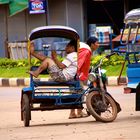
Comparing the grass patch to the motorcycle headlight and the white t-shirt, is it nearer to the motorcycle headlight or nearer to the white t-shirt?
the white t-shirt

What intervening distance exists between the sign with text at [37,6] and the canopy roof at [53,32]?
1528cm

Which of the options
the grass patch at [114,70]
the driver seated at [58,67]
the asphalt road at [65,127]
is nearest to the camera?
the asphalt road at [65,127]

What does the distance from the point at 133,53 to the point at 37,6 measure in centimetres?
1576

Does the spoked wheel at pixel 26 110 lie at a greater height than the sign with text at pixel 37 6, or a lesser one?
lesser

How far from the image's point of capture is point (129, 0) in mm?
28328

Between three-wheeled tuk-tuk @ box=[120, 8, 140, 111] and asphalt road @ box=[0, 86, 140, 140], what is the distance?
51 centimetres

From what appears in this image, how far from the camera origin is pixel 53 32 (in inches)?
481

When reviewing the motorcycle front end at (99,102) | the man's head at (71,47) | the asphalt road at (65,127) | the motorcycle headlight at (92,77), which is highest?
the man's head at (71,47)

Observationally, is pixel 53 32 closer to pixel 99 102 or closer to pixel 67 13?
pixel 99 102

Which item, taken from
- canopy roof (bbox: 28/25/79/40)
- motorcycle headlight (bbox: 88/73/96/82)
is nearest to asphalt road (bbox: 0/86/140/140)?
motorcycle headlight (bbox: 88/73/96/82)

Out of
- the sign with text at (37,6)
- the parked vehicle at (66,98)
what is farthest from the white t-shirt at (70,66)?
the sign with text at (37,6)

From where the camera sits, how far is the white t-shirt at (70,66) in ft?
38.4

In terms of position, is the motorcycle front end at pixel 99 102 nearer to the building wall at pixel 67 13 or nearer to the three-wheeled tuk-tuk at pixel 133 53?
the three-wheeled tuk-tuk at pixel 133 53

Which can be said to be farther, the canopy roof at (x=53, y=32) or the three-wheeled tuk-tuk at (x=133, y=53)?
the canopy roof at (x=53, y=32)
